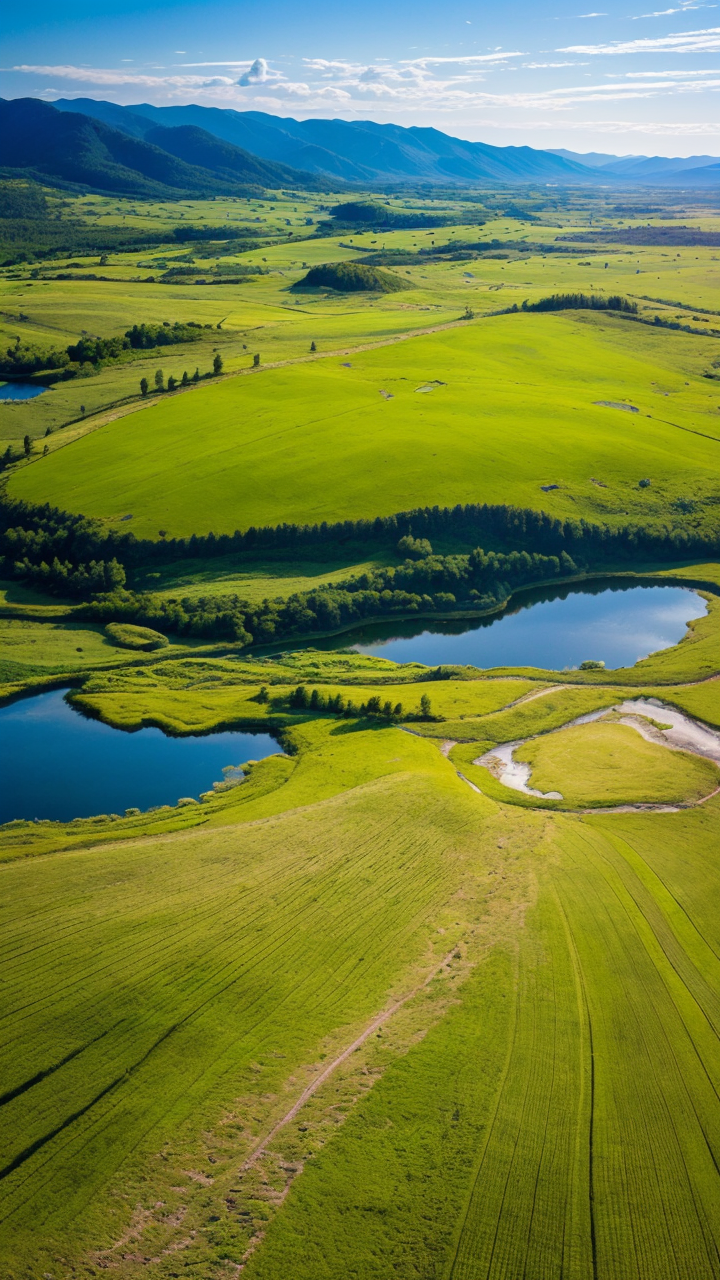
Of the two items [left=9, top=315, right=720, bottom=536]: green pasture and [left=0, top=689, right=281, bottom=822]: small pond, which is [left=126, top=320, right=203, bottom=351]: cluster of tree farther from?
[left=0, top=689, right=281, bottom=822]: small pond

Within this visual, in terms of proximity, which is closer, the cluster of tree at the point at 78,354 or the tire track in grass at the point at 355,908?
the tire track in grass at the point at 355,908

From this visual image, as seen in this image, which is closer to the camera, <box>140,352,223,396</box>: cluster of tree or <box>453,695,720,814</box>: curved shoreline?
<box>453,695,720,814</box>: curved shoreline

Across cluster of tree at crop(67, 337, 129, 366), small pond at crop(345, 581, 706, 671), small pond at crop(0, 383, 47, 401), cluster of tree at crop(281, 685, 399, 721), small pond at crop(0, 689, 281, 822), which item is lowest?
small pond at crop(0, 689, 281, 822)

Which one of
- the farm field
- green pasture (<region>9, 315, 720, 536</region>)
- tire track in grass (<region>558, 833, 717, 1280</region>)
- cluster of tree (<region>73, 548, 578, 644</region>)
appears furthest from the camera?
green pasture (<region>9, 315, 720, 536</region>)

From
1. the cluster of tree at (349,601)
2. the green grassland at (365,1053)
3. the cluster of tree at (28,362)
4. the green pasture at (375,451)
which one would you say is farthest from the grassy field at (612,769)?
the cluster of tree at (28,362)

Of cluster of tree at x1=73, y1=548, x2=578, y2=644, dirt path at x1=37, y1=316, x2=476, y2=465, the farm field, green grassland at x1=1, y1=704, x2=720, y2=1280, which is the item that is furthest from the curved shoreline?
dirt path at x1=37, y1=316, x2=476, y2=465

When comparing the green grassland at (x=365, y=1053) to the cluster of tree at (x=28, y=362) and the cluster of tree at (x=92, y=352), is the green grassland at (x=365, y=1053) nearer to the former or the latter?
the cluster of tree at (x=28, y=362)

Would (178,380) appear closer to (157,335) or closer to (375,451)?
(157,335)
